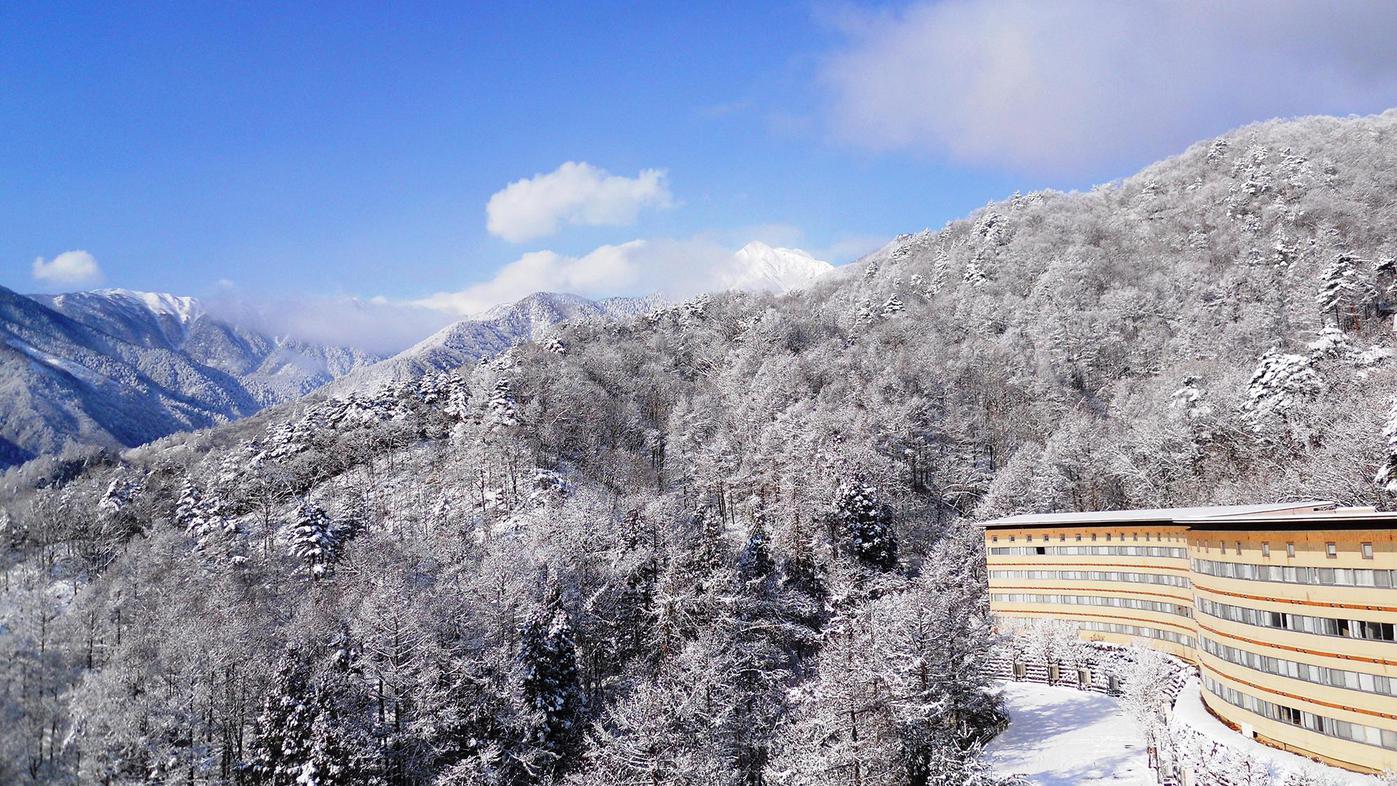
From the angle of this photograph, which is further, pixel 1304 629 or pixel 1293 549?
pixel 1293 549

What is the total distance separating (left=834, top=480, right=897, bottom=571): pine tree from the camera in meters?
57.0

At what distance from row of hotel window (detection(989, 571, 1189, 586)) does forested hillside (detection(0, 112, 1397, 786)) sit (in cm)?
362

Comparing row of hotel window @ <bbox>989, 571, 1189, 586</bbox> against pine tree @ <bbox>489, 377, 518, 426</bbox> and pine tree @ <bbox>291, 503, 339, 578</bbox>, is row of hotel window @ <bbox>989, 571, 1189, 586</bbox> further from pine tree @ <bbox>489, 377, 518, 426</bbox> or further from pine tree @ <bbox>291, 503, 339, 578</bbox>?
pine tree @ <bbox>291, 503, 339, 578</bbox>

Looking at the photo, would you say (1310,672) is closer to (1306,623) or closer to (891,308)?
(1306,623)

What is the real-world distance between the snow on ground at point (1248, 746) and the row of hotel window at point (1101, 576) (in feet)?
38.1

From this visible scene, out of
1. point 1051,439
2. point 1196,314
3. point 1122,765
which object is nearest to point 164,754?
point 1122,765

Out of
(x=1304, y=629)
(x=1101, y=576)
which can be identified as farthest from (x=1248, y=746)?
(x=1101, y=576)

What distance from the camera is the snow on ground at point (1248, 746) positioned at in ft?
80.0

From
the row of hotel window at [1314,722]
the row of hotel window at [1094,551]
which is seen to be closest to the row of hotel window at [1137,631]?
the row of hotel window at [1094,551]

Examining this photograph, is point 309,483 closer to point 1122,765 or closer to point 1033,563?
point 1033,563

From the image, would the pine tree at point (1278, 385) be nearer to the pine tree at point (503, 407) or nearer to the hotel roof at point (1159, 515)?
the hotel roof at point (1159, 515)

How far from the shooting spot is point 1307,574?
87.0 feet

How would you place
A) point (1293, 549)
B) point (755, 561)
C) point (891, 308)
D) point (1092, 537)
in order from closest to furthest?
point (1293, 549) < point (1092, 537) < point (755, 561) < point (891, 308)

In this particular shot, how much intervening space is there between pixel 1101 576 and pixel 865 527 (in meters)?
15.8
